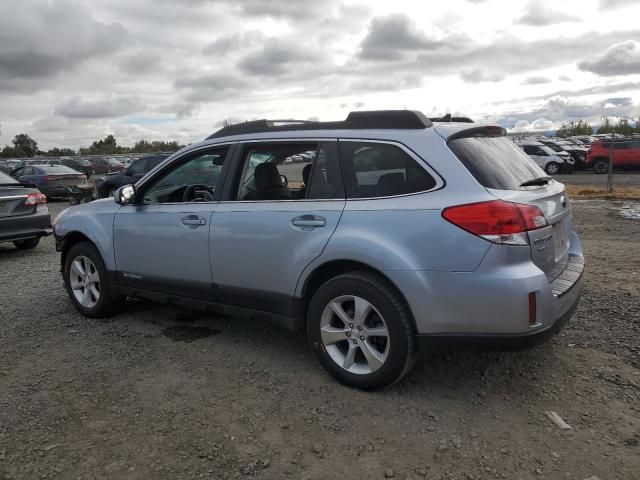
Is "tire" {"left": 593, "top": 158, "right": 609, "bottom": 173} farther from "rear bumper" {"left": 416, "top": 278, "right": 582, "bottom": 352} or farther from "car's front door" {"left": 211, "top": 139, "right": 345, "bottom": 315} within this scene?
"rear bumper" {"left": 416, "top": 278, "right": 582, "bottom": 352}

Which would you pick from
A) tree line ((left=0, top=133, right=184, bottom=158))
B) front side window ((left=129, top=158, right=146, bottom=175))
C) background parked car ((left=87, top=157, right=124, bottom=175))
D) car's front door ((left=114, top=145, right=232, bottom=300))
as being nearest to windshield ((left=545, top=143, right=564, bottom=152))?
front side window ((left=129, top=158, right=146, bottom=175))

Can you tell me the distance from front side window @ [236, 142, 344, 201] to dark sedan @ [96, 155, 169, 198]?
12.9 m

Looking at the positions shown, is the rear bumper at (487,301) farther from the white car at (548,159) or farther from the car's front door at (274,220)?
the white car at (548,159)

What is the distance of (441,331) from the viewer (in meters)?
3.23

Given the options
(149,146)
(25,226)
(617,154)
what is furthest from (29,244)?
(149,146)

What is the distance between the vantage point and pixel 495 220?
10.1 ft

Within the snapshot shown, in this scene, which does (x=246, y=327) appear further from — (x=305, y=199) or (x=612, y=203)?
(x=612, y=203)

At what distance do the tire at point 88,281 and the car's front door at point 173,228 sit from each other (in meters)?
0.28

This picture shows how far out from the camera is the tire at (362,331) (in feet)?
10.9

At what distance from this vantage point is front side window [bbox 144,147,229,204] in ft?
14.6

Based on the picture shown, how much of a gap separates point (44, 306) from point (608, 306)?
551cm

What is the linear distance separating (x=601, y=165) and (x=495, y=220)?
82.1 ft

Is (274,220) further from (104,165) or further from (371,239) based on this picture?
(104,165)

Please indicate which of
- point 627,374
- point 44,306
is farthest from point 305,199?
point 44,306
